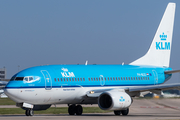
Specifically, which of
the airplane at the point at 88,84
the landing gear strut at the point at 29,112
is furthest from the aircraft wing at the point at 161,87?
the landing gear strut at the point at 29,112

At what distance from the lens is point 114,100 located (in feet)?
111

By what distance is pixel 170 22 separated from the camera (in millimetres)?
45125

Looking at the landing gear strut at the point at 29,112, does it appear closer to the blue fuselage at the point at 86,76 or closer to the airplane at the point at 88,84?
the airplane at the point at 88,84

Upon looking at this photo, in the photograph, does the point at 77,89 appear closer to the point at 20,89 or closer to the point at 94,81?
the point at 94,81

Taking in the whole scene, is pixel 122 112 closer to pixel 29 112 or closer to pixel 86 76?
pixel 86 76

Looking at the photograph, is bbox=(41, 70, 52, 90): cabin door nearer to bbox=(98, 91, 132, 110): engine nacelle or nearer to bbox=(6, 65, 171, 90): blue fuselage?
bbox=(6, 65, 171, 90): blue fuselage

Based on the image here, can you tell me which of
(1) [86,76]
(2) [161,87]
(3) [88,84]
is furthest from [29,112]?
(2) [161,87]

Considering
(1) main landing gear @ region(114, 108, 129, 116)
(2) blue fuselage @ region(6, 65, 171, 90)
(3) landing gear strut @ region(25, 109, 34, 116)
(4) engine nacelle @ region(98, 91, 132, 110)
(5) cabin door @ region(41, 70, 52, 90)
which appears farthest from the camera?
(1) main landing gear @ region(114, 108, 129, 116)

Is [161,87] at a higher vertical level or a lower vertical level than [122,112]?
higher

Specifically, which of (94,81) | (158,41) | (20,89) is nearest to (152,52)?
(158,41)

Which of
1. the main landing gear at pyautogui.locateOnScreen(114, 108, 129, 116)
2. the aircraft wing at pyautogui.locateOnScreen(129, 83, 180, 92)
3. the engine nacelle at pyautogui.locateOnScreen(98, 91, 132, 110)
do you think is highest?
the aircraft wing at pyautogui.locateOnScreen(129, 83, 180, 92)

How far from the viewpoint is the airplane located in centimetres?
3262

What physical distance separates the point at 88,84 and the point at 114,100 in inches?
127

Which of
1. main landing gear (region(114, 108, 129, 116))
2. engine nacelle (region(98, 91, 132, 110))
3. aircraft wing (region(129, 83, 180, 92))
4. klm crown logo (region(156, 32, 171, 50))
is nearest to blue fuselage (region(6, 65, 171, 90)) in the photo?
engine nacelle (region(98, 91, 132, 110))
